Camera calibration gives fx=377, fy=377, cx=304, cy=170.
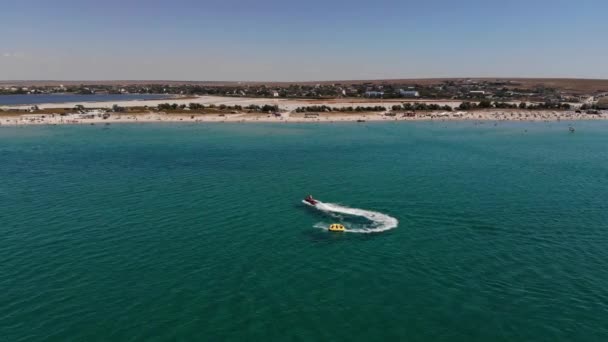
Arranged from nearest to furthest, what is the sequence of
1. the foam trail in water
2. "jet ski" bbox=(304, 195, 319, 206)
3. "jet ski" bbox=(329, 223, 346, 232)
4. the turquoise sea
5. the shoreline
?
the turquoise sea < "jet ski" bbox=(329, 223, 346, 232) < the foam trail in water < "jet ski" bbox=(304, 195, 319, 206) < the shoreline

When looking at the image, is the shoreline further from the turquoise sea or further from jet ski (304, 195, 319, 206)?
jet ski (304, 195, 319, 206)

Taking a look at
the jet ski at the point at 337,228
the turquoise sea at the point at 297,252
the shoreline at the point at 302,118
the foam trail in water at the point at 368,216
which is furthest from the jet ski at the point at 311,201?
the shoreline at the point at 302,118

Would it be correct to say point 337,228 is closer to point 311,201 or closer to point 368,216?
point 368,216

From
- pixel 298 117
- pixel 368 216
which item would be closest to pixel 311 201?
pixel 368 216

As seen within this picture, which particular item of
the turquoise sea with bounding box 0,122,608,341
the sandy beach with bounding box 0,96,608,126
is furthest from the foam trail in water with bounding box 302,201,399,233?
the sandy beach with bounding box 0,96,608,126

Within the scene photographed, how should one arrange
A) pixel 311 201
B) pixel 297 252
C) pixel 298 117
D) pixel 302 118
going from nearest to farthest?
1. pixel 297 252
2. pixel 311 201
3. pixel 302 118
4. pixel 298 117

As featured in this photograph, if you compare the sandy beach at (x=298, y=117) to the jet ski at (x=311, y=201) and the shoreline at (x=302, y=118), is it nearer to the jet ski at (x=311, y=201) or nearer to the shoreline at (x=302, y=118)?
the shoreline at (x=302, y=118)

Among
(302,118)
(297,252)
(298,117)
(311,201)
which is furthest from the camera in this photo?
(298,117)
